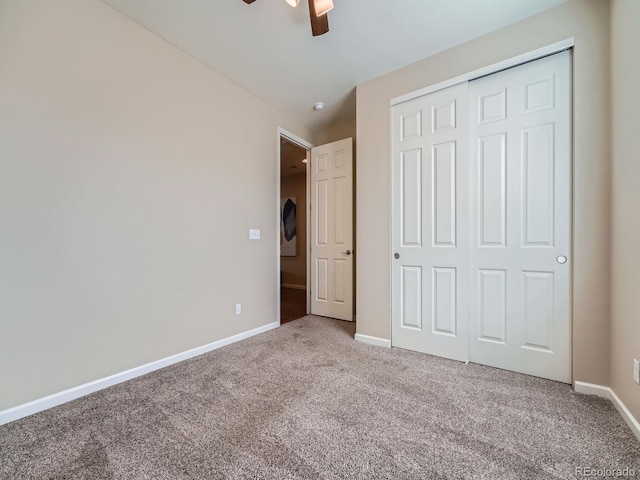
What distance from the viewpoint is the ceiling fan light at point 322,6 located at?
1466 millimetres

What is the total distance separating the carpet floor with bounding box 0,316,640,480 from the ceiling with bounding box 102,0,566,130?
2641 millimetres

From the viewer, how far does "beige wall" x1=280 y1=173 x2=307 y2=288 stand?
5.89 meters

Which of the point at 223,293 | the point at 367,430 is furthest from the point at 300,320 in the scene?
the point at 367,430

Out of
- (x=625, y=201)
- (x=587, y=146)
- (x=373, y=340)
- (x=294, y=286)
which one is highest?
(x=587, y=146)

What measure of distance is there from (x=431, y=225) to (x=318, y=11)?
1.76 meters

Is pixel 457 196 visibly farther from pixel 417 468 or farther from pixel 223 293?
pixel 223 293

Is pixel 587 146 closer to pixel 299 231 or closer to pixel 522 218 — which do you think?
pixel 522 218

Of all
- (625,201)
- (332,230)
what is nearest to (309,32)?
(332,230)

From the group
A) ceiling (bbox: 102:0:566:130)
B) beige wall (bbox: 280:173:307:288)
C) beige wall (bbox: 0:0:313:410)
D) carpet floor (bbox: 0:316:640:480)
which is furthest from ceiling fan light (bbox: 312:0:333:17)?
beige wall (bbox: 280:173:307:288)

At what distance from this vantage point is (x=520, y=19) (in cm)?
192

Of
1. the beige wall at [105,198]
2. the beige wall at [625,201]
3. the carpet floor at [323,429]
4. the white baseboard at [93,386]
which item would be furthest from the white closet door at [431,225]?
the white baseboard at [93,386]

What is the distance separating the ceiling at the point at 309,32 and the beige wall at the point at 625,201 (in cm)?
60

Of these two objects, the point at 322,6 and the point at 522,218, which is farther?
the point at 522,218

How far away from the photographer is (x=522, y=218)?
1949mm
